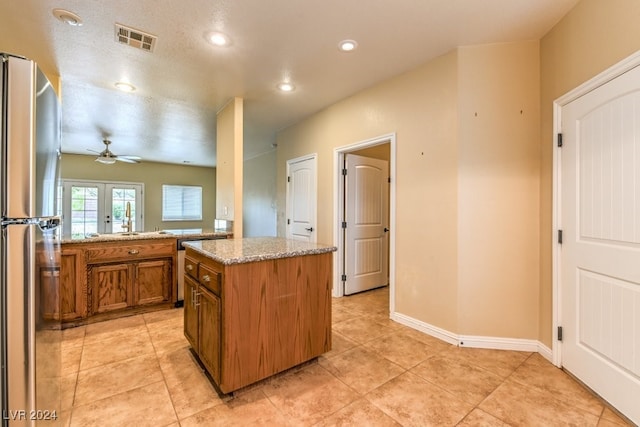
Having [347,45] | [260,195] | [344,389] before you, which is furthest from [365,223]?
[260,195]

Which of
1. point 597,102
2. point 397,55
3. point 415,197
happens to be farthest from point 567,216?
point 397,55

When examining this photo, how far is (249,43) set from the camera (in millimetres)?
2414

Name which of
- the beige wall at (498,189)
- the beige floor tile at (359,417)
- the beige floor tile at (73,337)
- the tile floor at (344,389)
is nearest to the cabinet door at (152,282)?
the beige floor tile at (73,337)

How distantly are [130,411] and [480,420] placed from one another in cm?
195

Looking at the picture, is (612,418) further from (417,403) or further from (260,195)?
(260,195)

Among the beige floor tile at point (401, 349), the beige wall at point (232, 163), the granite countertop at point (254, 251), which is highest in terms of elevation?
the beige wall at point (232, 163)

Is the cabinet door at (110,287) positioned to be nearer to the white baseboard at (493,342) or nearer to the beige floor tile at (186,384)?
the beige floor tile at (186,384)

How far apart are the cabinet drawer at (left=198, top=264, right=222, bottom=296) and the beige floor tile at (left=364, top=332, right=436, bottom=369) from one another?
54.7 inches

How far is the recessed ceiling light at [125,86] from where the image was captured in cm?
320

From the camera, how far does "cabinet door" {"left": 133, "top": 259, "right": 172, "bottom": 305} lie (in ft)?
10.3

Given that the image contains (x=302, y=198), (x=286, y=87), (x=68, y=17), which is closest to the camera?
(x=68, y=17)

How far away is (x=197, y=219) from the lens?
29.0 ft

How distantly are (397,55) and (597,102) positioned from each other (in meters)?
1.49

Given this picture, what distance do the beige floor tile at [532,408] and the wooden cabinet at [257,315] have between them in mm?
1090
